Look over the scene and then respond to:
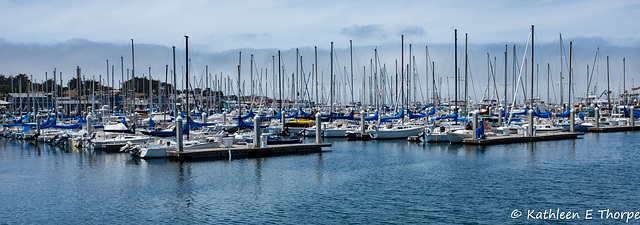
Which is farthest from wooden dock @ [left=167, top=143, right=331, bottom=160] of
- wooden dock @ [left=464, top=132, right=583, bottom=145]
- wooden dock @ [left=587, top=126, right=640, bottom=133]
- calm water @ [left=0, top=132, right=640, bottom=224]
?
wooden dock @ [left=587, top=126, right=640, bottom=133]

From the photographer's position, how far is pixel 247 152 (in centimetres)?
4725

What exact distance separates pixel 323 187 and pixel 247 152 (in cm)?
1569

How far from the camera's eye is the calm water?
2591 centimetres

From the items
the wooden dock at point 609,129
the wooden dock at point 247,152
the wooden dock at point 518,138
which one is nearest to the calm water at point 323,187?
the wooden dock at point 247,152

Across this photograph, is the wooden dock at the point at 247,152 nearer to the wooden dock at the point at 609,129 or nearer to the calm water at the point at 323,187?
the calm water at the point at 323,187

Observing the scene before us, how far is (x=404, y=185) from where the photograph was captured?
3312 centimetres

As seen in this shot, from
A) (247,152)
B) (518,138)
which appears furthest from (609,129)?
(247,152)

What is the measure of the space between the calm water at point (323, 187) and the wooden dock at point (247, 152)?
5.12 ft

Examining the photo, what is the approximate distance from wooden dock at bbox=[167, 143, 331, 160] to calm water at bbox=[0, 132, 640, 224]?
1561 millimetres

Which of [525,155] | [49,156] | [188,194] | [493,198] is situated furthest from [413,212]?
[49,156]

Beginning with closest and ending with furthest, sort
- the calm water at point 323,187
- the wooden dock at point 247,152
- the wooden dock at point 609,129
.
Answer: the calm water at point 323,187, the wooden dock at point 247,152, the wooden dock at point 609,129

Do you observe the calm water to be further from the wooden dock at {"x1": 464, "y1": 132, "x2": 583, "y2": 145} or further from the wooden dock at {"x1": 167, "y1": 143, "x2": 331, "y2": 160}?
the wooden dock at {"x1": 464, "y1": 132, "x2": 583, "y2": 145}

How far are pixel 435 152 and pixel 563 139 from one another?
21.4 m

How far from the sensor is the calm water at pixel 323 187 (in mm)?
25906
